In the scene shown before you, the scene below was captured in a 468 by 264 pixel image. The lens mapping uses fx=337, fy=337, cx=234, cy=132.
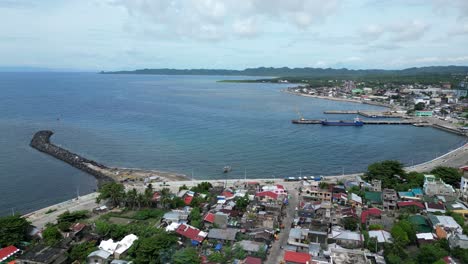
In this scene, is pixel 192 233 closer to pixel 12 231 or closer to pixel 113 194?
pixel 113 194

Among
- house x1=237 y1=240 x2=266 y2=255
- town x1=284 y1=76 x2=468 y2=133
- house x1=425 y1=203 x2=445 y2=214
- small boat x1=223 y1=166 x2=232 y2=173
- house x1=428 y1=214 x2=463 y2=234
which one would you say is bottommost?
small boat x1=223 y1=166 x2=232 y2=173

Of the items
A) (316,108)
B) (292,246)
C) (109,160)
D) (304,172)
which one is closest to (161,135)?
(109,160)

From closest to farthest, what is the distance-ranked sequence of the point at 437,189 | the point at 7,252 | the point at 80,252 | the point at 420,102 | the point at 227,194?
the point at 7,252 < the point at 80,252 < the point at 437,189 < the point at 227,194 < the point at 420,102

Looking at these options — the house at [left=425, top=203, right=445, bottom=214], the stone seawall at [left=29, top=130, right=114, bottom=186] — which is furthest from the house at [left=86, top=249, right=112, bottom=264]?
the house at [left=425, top=203, right=445, bottom=214]

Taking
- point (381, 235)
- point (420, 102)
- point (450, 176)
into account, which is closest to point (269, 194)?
point (381, 235)

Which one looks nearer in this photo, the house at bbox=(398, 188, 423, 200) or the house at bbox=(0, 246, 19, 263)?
the house at bbox=(0, 246, 19, 263)

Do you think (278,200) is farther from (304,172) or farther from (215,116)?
(215,116)

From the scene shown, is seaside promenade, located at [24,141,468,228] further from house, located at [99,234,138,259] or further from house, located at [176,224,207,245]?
house, located at [176,224,207,245]

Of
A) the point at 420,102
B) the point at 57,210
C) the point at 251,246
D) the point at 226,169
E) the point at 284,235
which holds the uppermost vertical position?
the point at 420,102
